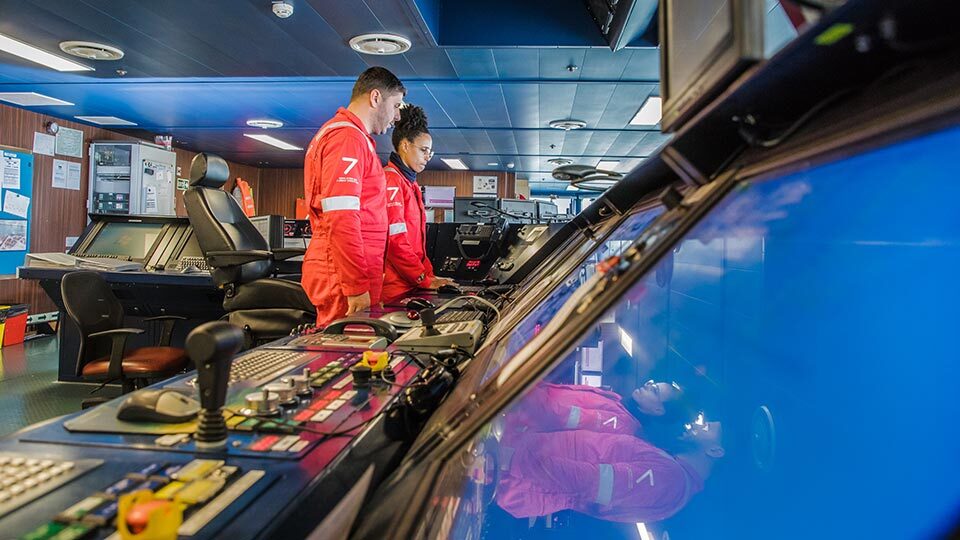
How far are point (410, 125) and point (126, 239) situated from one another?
3054 mm

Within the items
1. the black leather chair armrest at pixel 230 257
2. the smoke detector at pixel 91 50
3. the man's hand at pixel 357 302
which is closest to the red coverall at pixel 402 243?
the man's hand at pixel 357 302

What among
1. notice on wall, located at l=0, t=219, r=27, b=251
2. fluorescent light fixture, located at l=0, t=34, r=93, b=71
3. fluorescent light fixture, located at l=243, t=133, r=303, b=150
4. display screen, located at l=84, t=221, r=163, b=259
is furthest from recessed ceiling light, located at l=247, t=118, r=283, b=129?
display screen, located at l=84, t=221, r=163, b=259

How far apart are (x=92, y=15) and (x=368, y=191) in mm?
3593

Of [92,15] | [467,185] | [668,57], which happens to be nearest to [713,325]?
[668,57]

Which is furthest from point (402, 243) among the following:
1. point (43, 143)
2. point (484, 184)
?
point (484, 184)

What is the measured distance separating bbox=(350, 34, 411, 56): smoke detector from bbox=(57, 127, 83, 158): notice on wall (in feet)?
19.4

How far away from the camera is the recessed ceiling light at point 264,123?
8.71 meters

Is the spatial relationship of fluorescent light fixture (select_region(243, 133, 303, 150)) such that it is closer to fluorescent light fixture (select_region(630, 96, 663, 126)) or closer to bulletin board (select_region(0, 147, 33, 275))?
bulletin board (select_region(0, 147, 33, 275))

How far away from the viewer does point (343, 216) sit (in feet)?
8.39

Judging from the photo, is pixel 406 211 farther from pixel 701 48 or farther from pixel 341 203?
pixel 701 48

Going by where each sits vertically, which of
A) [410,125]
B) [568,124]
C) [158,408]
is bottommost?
[158,408]

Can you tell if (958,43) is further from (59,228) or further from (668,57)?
(59,228)

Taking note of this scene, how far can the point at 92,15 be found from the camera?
15.4 ft

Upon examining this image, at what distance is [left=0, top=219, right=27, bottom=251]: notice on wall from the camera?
745 cm
